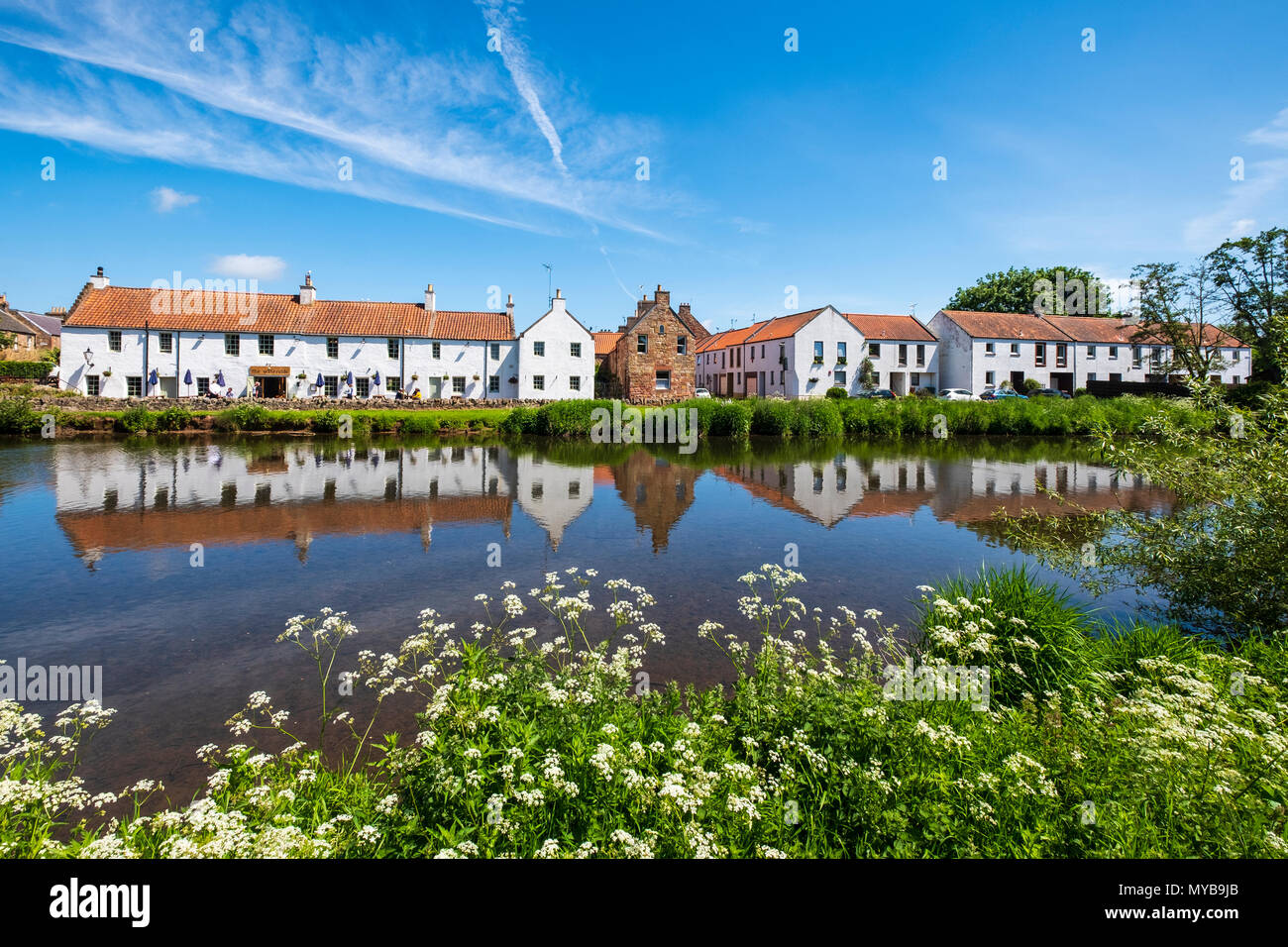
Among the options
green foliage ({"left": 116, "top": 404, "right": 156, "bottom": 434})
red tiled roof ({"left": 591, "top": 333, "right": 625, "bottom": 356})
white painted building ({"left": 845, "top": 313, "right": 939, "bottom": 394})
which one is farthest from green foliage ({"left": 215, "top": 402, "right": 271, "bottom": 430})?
white painted building ({"left": 845, "top": 313, "right": 939, "bottom": 394})

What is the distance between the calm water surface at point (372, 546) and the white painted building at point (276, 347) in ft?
75.4

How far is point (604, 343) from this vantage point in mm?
75688

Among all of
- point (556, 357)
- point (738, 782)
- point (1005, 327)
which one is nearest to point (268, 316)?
point (556, 357)

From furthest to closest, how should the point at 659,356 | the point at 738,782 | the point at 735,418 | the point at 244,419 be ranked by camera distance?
the point at 659,356
the point at 735,418
the point at 244,419
the point at 738,782

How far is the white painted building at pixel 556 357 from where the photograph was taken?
53312mm

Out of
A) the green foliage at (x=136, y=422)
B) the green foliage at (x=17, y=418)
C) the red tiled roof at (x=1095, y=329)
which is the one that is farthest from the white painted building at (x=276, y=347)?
the red tiled roof at (x=1095, y=329)

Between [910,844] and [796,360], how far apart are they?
5752cm

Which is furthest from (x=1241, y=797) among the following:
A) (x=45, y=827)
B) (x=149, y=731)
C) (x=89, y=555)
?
(x=89, y=555)

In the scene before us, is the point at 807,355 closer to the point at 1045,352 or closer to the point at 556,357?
the point at 556,357

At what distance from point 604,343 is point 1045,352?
1829 inches

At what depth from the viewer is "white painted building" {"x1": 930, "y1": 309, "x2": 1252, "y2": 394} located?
2382 inches

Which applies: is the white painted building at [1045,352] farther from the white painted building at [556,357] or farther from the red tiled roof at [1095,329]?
the white painted building at [556,357]

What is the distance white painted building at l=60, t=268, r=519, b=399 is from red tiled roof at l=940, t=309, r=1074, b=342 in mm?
43263
